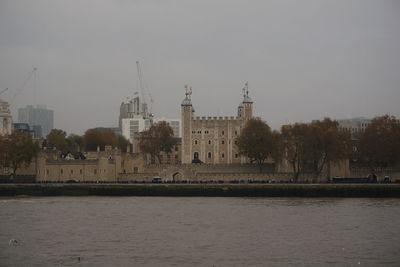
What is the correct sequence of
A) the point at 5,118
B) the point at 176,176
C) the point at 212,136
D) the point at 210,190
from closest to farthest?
the point at 210,190 → the point at 176,176 → the point at 212,136 → the point at 5,118

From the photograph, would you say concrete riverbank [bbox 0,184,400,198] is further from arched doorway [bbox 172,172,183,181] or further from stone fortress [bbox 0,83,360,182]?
arched doorway [bbox 172,172,183,181]

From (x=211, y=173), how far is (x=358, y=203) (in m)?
27.8

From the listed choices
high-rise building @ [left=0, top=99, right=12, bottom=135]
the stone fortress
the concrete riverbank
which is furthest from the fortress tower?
high-rise building @ [left=0, top=99, right=12, bottom=135]

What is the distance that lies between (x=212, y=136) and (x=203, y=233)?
60959 millimetres

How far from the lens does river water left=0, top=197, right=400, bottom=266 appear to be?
111 feet

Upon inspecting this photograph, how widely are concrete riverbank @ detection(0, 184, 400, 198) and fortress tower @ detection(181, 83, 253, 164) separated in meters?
29.0

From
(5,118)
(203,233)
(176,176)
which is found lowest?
(203,233)

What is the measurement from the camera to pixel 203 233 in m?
42.2

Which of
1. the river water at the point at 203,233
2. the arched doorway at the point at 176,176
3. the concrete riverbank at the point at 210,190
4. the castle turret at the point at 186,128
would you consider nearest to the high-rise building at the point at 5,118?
the castle turret at the point at 186,128

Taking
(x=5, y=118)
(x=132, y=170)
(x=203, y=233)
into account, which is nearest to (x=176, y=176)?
(x=132, y=170)

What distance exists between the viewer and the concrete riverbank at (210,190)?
67.8 metres

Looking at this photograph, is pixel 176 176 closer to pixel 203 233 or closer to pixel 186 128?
pixel 186 128

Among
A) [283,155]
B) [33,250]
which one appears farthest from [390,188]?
[33,250]

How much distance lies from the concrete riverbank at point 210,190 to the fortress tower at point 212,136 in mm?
28955
